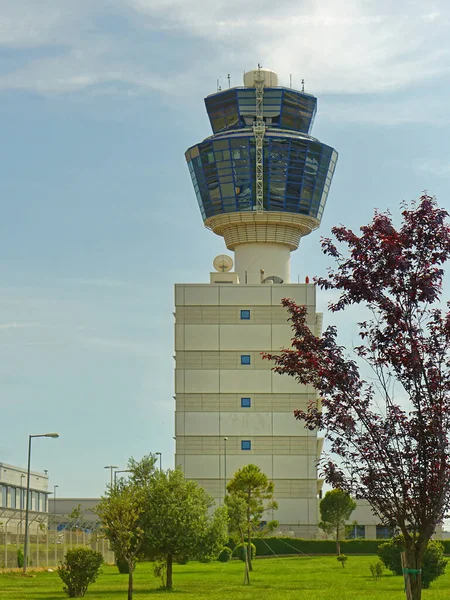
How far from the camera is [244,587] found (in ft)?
162

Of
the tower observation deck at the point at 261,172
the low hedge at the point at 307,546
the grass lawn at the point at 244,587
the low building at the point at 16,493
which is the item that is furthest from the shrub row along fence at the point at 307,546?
the tower observation deck at the point at 261,172

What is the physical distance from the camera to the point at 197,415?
11794 cm

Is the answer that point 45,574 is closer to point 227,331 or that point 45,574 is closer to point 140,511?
point 140,511

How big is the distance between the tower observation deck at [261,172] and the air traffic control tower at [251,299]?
0.13 m

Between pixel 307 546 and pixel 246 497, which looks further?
pixel 307 546

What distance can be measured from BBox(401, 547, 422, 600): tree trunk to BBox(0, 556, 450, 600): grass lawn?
68.4ft

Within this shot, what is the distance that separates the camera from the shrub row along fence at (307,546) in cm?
10188

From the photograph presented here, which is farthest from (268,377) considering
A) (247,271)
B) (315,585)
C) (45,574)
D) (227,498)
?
(315,585)

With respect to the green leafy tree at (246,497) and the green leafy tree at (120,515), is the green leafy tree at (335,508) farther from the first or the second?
the green leafy tree at (120,515)

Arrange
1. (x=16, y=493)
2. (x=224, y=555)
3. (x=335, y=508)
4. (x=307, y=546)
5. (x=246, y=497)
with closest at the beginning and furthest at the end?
(x=246, y=497)
(x=224, y=555)
(x=307, y=546)
(x=335, y=508)
(x=16, y=493)

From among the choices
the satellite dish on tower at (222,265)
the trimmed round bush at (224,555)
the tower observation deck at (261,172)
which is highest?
the tower observation deck at (261,172)

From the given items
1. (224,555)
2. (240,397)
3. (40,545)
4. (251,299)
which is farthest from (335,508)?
(40,545)

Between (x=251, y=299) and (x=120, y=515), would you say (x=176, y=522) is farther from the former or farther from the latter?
(x=251, y=299)

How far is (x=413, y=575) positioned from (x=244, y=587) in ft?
103
